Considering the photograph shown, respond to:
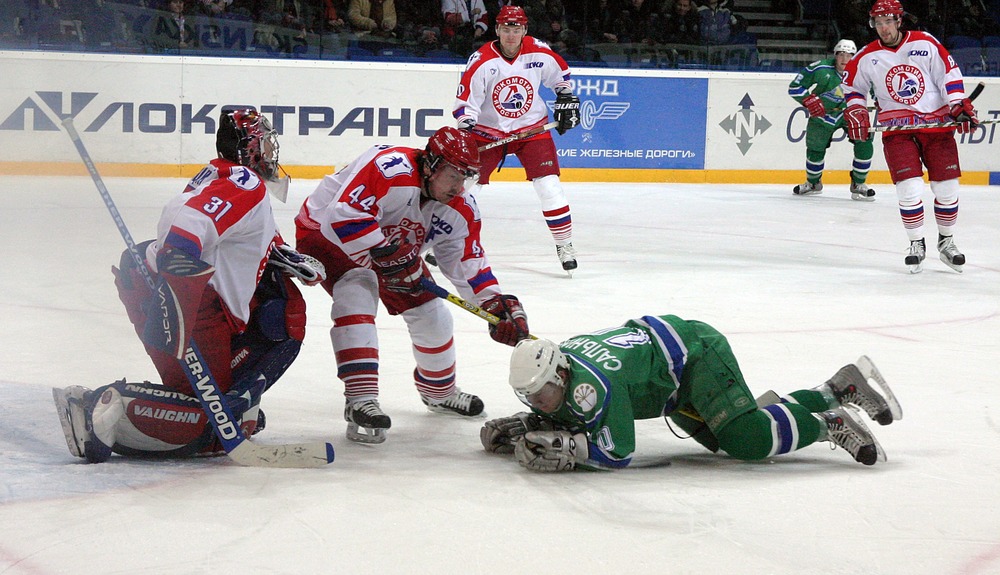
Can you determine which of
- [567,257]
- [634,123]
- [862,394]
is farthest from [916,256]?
[634,123]

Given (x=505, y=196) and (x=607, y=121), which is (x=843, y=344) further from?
(x=607, y=121)

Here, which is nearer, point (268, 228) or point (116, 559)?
point (116, 559)

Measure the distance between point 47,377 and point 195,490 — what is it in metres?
1.21

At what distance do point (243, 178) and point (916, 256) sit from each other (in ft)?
15.5

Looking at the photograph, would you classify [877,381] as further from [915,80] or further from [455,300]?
[915,80]

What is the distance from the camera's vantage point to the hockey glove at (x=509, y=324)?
2998 millimetres

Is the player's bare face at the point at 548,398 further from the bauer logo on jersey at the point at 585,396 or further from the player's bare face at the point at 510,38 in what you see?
the player's bare face at the point at 510,38

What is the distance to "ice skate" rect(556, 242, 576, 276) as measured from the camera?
231 inches

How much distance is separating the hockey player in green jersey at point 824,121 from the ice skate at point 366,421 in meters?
7.98

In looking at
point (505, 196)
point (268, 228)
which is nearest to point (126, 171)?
point (505, 196)

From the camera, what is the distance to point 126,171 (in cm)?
898

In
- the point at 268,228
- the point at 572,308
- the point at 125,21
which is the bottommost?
the point at 572,308

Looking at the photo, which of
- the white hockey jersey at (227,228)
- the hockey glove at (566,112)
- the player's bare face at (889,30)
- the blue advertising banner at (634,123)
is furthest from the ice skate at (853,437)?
the blue advertising banner at (634,123)

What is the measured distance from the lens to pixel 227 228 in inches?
98.8
